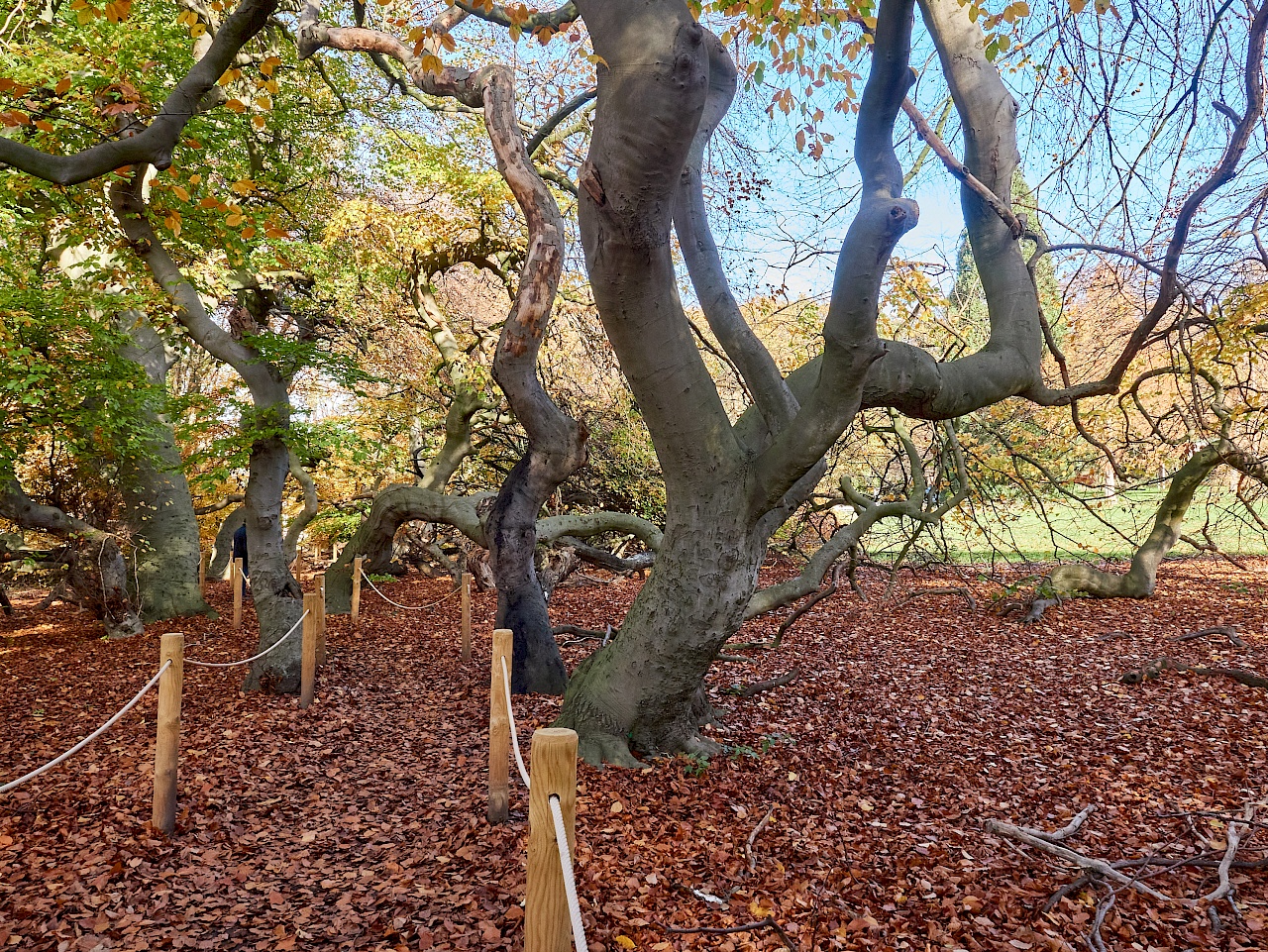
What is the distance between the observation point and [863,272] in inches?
138

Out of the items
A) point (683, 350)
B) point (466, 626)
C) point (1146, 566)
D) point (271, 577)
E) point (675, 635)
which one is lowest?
point (466, 626)

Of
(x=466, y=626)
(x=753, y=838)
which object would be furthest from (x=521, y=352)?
(x=753, y=838)

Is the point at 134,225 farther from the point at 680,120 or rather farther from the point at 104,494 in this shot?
the point at 680,120

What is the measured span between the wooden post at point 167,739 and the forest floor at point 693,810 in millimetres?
140

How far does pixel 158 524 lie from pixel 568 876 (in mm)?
10552

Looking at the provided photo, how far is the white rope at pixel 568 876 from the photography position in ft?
5.64

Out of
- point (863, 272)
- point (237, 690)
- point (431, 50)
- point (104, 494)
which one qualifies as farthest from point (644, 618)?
point (104, 494)

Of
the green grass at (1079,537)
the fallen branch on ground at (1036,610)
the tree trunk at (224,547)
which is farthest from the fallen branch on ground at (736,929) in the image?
the tree trunk at (224,547)

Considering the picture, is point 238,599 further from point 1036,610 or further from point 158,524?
point 1036,610

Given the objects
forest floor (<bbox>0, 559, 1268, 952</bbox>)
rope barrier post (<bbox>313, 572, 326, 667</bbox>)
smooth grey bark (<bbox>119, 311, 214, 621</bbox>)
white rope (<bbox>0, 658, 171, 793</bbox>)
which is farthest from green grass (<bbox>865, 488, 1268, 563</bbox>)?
white rope (<bbox>0, 658, 171, 793</bbox>)

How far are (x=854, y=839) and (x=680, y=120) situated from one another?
11.1ft

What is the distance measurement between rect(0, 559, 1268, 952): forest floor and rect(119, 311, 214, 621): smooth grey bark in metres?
2.90

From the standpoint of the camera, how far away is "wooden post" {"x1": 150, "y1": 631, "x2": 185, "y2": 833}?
156 inches

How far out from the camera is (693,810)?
4133 mm
